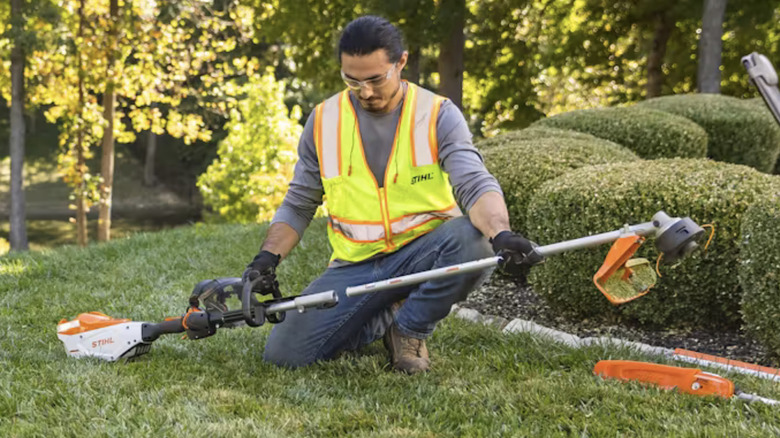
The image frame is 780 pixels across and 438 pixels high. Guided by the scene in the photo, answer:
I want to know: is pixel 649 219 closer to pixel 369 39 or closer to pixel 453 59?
pixel 369 39

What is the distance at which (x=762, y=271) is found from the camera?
391 cm

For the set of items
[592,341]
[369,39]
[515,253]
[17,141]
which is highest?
[369,39]

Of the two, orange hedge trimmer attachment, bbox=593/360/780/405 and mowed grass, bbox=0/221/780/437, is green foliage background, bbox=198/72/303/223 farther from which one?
orange hedge trimmer attachment, bbox=593/360/780/405

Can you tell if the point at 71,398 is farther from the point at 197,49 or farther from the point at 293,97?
the point at 293,97

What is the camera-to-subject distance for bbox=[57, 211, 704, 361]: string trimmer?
293 cm

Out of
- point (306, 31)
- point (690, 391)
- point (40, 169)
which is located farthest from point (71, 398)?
point (40, 169)

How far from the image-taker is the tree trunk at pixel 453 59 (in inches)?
517

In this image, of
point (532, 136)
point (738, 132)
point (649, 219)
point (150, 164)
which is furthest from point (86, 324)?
point (150, 164)

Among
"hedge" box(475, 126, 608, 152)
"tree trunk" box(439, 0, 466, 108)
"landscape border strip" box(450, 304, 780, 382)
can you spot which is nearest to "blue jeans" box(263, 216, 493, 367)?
"landscape border strip" box(450, 304, 780, 382)

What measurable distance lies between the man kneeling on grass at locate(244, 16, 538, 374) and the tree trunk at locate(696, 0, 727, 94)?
1207 cm

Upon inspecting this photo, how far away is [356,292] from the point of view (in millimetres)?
3242

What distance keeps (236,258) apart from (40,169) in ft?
102

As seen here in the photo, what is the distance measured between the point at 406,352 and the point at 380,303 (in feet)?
0.82

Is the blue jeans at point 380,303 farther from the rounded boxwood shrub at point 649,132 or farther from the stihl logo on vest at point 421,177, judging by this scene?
the rounded boxwood shrub at point 649,132
